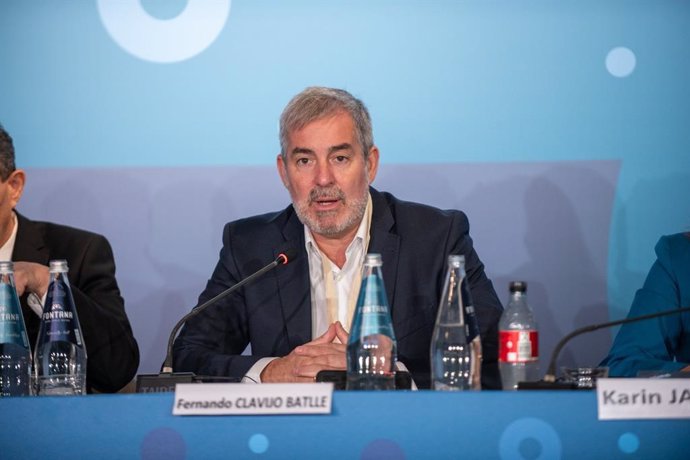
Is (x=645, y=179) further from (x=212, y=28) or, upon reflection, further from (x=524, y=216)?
(x=212, y=28)

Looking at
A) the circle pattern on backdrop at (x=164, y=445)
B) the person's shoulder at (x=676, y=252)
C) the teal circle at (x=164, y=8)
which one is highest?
the teal circle at (x=164, y=8)

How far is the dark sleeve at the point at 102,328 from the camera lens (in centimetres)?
294

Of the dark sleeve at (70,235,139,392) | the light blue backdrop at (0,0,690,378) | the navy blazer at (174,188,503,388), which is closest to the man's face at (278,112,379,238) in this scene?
the navy blazer at (174,188,503,388)

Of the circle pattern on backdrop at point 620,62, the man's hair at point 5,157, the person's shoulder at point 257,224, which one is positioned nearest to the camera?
the man's hair at point 5,157

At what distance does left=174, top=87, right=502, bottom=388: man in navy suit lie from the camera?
3059mm

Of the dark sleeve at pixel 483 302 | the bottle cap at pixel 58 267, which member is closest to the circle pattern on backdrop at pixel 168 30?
the dark sleeve at pixel 483 302

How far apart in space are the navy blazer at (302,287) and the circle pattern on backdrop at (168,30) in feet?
2.78

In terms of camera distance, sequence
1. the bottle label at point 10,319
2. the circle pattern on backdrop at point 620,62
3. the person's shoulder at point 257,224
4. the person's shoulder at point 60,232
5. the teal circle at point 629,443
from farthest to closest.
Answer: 1. the circle pattern on backdrop at point 620,62
2. the person's shoulder at point 60,232
3. the person's shoulder at point 257,224
4. the bottle label at point 10,319
5. the teal circle at point 629,443

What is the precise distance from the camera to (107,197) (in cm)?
381

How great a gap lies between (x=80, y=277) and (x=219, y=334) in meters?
0.63

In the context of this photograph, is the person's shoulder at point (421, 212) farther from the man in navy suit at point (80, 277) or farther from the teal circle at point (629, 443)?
the teal circle at point (629, 443)

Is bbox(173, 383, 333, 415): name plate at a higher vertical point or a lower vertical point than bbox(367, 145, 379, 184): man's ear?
lower

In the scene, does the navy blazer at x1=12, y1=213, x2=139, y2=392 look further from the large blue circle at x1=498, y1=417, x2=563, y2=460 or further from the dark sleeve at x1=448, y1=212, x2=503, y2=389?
the large blue circle at x1=498, y1=417, x2=563, y2=460

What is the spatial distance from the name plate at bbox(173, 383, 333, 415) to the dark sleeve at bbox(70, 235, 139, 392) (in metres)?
1.19
